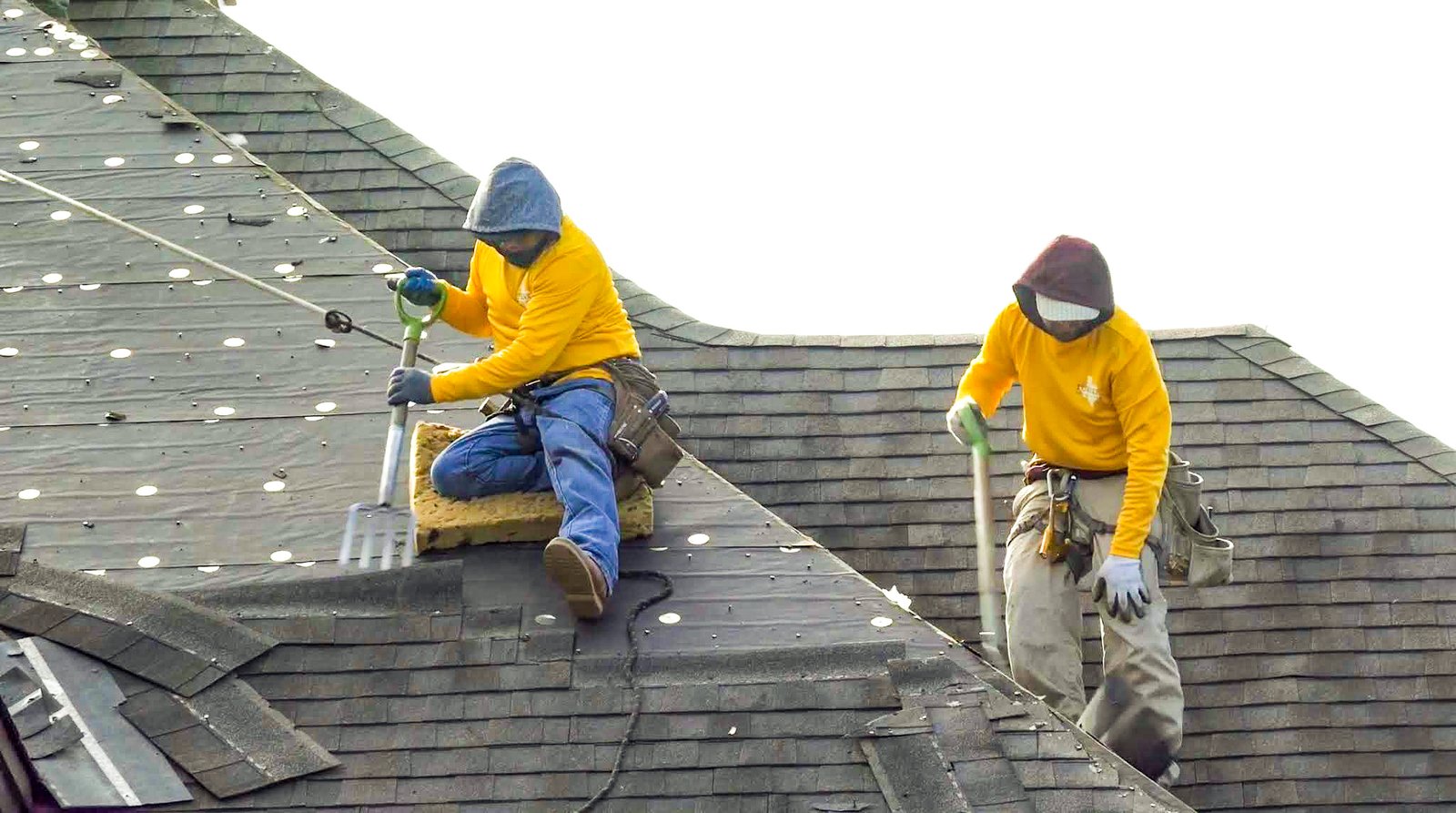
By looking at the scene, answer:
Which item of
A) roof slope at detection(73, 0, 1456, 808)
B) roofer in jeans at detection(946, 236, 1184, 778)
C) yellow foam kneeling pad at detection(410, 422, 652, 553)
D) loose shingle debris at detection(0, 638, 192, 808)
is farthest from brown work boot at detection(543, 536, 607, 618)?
roof slope at detection(73, 0, 1456, 808)

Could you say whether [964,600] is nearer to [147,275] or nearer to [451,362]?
[451,362]

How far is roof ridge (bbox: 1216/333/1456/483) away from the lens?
10578 mm

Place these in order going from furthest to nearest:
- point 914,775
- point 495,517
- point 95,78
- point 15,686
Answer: point 95,78 < point 495,517 < point 15,686 < point 914,775

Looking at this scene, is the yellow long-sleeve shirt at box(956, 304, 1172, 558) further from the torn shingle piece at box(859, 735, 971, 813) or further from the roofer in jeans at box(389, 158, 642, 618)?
the roofer in jeans at box(389, 158, 642, 618)

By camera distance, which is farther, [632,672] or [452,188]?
[452,188]

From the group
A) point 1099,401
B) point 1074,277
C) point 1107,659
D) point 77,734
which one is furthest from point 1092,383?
point 77,734

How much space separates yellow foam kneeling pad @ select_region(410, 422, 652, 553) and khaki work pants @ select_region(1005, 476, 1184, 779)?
1.43 meters

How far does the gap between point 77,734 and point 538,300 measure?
87.1 inches

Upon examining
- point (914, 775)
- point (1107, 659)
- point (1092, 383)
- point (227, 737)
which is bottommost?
point (1107, 659)

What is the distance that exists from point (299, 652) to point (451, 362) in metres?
2.00

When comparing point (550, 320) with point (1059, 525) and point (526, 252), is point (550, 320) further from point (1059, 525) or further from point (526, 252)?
point (1059, 525)

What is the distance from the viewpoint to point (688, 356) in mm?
11070

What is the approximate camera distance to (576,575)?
8.02 m

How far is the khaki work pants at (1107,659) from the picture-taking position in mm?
8539
